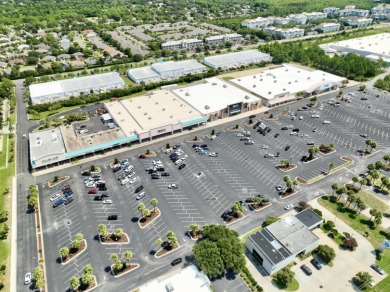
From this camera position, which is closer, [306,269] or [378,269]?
[378,269]

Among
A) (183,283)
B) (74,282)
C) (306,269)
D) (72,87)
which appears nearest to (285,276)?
(306,269)

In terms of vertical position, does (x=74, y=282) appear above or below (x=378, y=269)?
above

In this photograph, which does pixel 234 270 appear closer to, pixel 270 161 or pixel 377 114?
pixel 270 161

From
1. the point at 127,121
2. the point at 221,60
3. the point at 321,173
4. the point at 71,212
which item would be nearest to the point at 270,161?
the point at 321,173

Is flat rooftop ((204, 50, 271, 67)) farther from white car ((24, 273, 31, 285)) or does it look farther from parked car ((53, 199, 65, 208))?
white car ((24, 273, 31, 285))

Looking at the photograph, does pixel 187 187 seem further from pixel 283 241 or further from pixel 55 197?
pixel 55 197
